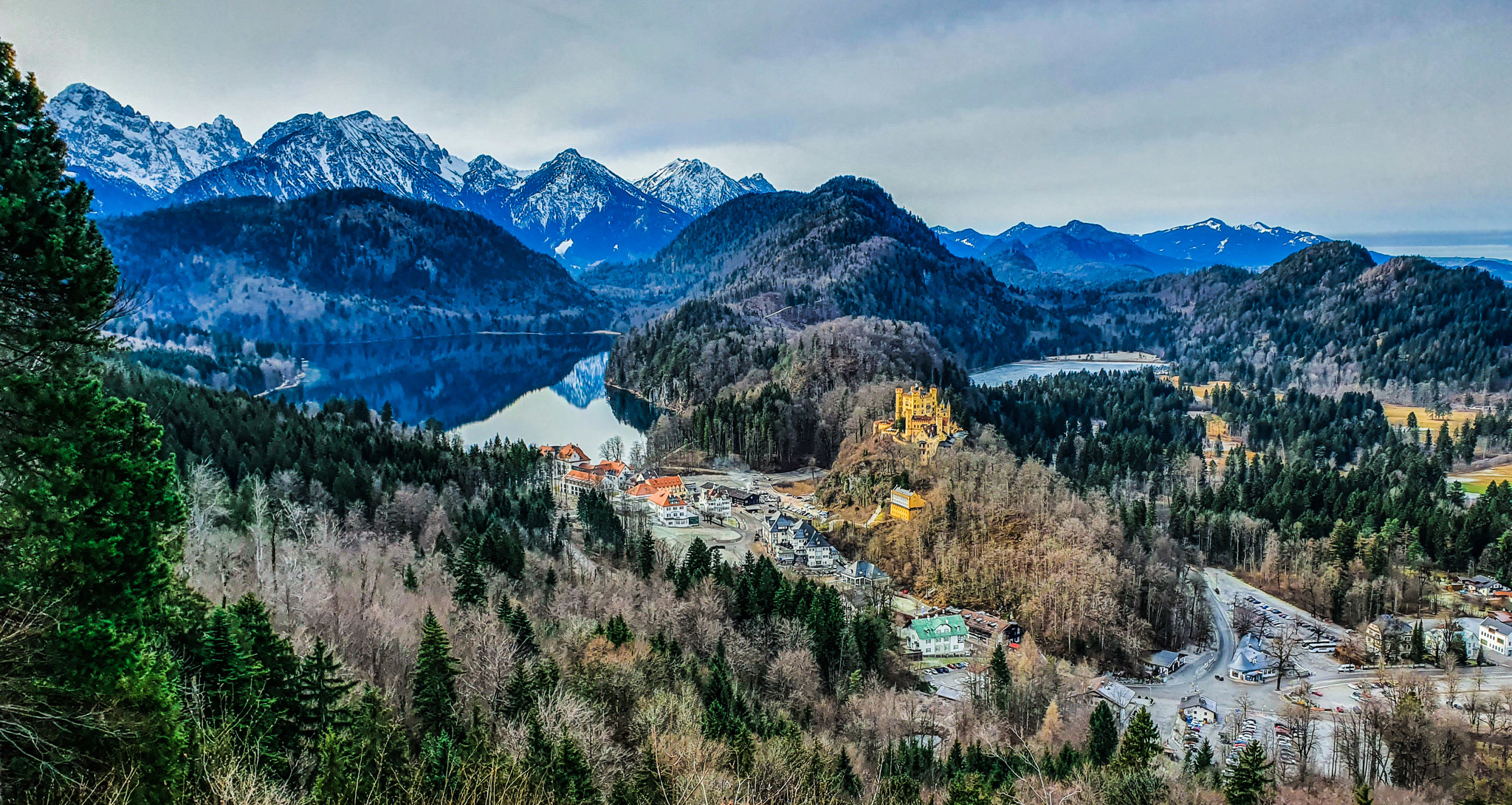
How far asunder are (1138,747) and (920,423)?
124 ft

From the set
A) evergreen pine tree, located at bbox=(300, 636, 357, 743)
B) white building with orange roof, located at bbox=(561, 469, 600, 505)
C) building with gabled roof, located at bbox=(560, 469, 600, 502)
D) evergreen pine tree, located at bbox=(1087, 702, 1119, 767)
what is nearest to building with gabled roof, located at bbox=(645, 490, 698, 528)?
white building with orange roof, located at bbox=(561, 469, 600, 505)

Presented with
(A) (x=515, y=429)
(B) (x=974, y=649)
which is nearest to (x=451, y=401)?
(A) (x=515, y=429)

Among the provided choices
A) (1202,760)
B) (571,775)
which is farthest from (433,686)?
(1202,760)

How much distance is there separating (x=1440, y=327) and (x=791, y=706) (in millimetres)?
164366

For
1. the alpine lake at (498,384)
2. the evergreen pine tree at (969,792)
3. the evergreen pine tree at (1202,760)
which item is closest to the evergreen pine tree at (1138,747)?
the evergreen pine tree at (1202,760)

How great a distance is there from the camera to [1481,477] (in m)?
71.1

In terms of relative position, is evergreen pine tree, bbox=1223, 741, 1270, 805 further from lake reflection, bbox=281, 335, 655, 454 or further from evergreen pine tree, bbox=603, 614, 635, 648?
lake reflection, bbox=281, 335, 655, 454

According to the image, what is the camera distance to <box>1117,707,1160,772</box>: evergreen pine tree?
21.1 m

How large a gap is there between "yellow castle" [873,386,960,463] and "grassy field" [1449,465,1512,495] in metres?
44.6

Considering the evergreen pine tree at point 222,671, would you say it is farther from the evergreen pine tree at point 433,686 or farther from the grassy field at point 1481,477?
the grassy field at point 1481,477

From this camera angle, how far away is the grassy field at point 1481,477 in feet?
221

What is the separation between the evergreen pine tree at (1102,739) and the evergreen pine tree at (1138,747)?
4.24 ft

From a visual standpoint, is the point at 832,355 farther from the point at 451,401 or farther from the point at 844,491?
the point at 451,401

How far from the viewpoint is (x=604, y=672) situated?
731 inches
